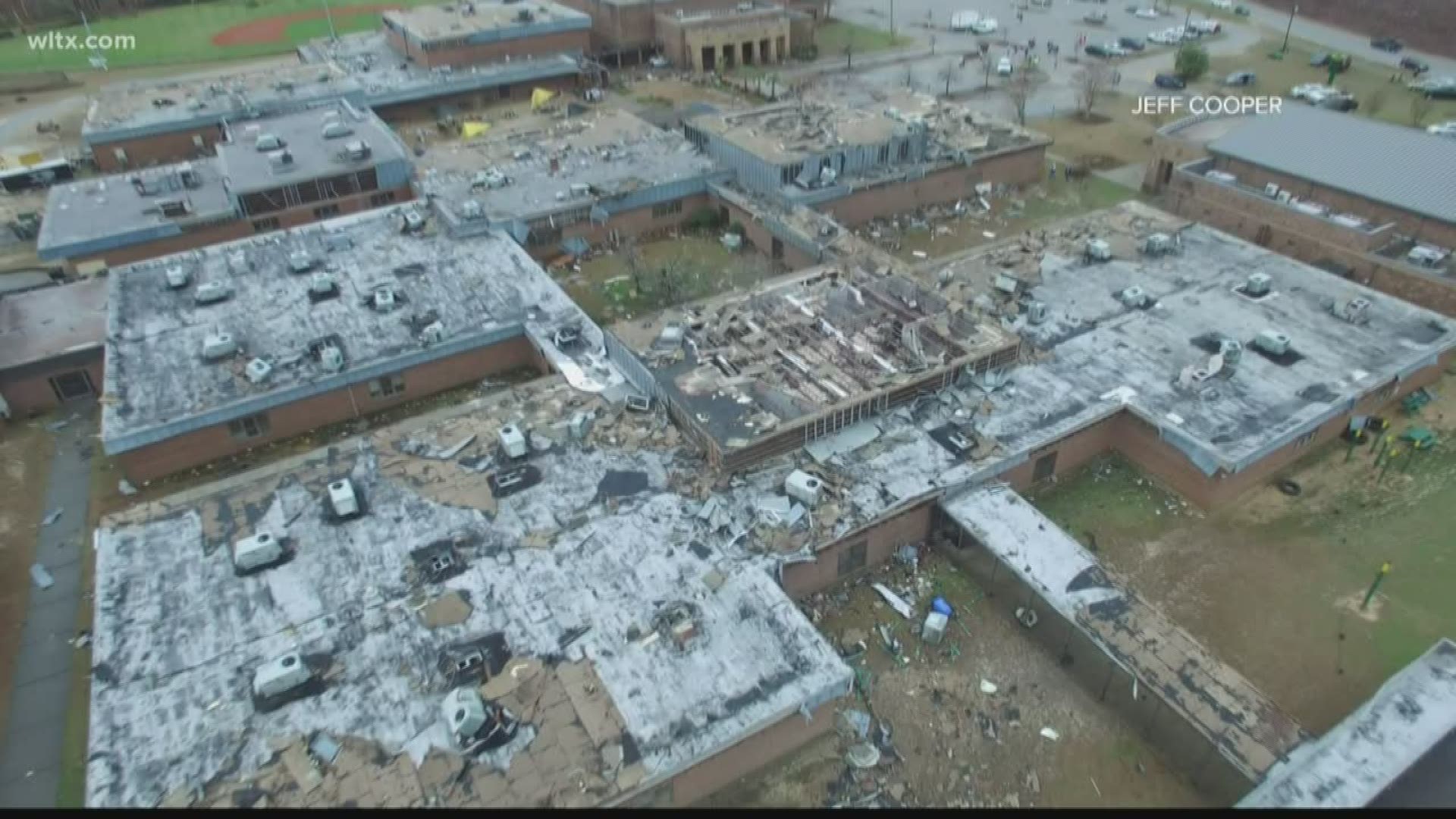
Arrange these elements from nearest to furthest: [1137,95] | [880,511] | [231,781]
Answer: [231,781], [880,511], [1137,95]

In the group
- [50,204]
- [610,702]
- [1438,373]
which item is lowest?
[1438,373]

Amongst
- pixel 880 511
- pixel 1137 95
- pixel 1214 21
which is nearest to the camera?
pixel 880 511

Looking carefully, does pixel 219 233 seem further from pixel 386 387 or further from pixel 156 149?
pixel 156 149

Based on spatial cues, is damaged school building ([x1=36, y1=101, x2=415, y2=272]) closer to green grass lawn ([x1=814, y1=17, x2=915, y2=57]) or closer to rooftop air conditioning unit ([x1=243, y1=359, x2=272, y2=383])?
rooftop air conditioning unit ([x1=243, y1=359, x2=272, y2=383])

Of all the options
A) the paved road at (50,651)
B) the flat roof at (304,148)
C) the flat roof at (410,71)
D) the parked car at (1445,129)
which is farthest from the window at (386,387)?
the parked car at (1445,129)

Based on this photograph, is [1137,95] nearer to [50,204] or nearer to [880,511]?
[880,511]

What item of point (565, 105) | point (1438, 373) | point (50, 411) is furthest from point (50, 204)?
point (1438, 373)

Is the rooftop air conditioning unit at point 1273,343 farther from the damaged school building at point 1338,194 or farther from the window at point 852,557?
the window at point 852,557
